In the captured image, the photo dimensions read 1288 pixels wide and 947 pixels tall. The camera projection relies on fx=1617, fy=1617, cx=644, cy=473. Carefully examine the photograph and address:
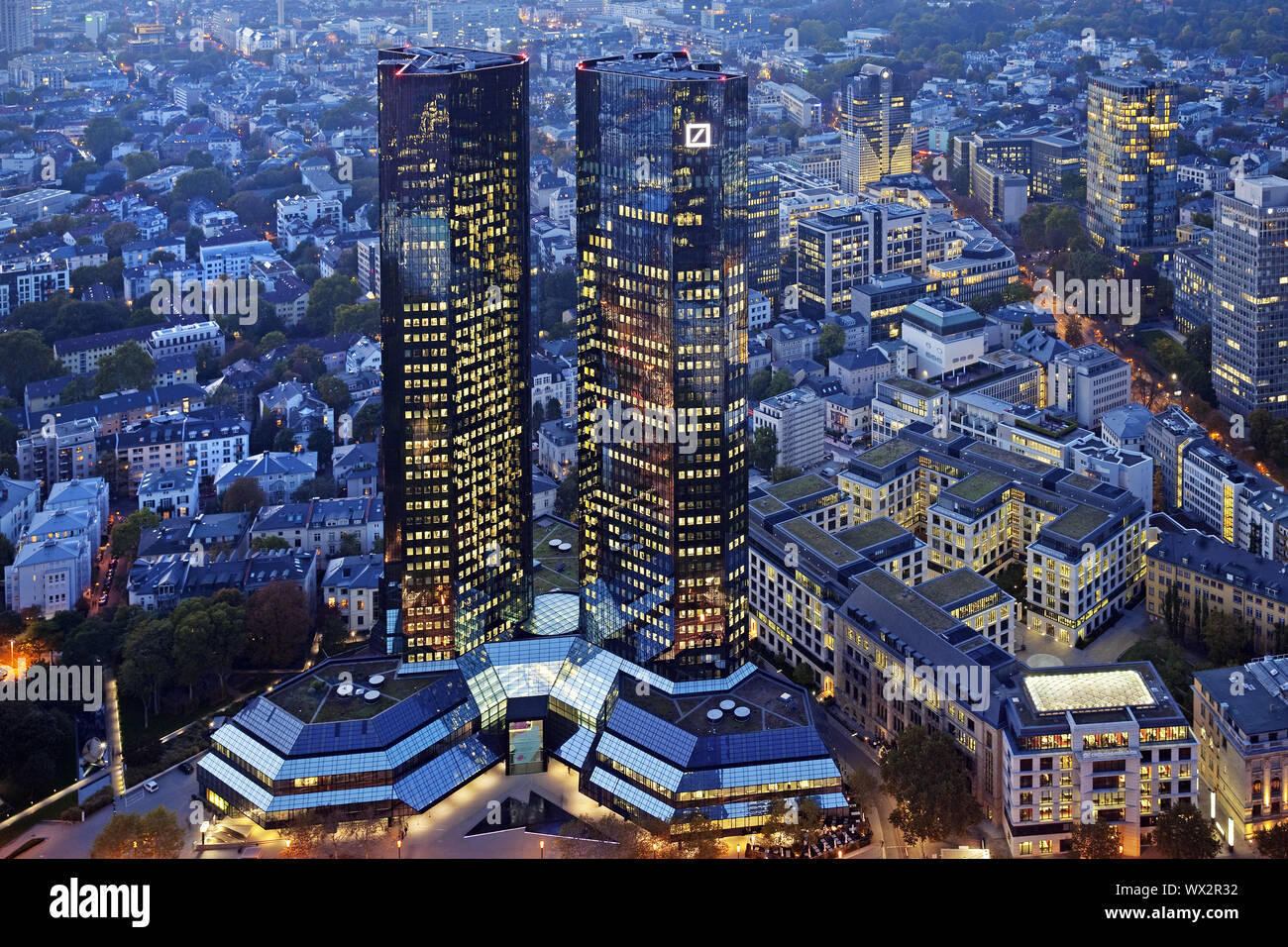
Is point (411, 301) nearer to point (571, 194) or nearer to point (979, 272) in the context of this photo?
point (979, 272)

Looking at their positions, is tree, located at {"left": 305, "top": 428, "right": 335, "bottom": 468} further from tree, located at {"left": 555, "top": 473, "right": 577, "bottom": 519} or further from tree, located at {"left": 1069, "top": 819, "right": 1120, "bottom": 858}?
tree, located at {"left": 1069, "top": 819, "right": 1120, "bottom": 858}

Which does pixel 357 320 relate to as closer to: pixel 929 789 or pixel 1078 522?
pixel 1078 522

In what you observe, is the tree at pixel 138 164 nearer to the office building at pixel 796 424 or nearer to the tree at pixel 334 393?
the tree at pixel 334 393

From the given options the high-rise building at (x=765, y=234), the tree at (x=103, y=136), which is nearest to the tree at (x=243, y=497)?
the high-rise building at (x=765, y=234)

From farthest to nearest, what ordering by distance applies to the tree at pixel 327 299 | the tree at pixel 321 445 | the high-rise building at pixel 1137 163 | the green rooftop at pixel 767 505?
the high-rise building at pixel 1137 163
the tree at pixel 327 299
the tree at pixel 321 445
the green rooftop at pixel 767 505

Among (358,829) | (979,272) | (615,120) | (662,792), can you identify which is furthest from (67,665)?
(979,272)

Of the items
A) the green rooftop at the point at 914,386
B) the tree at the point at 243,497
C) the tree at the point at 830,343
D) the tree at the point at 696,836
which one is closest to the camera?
the tree at the point at 696,836

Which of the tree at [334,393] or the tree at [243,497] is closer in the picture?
the tree at [243,497]
